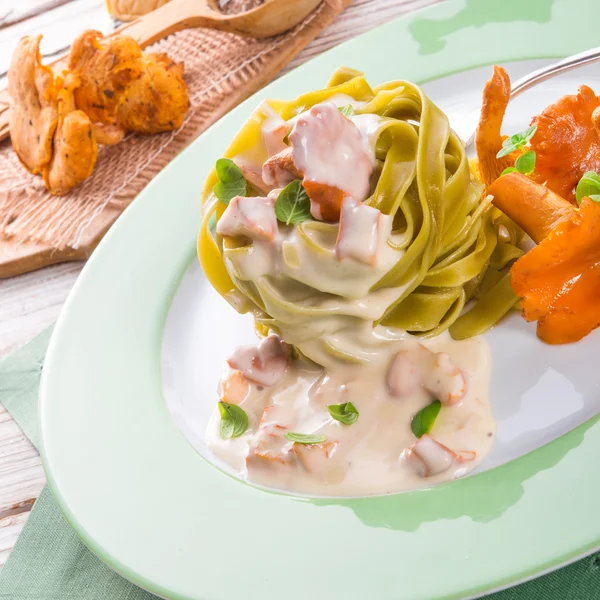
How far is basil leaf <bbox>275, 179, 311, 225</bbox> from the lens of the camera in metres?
2.84

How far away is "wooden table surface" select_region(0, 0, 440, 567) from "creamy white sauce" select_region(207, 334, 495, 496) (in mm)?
1030

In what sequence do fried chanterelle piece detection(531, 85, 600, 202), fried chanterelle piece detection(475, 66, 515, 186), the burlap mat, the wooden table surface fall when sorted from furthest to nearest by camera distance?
1. the burlap mat
2. the wooden table surface
3. fried chanterelle piece detection(475, 66, 515, 186)
4. fried chanterelle piece detection(531, 85, 600, 202)

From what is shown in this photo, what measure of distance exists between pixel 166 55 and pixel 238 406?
2794 mm

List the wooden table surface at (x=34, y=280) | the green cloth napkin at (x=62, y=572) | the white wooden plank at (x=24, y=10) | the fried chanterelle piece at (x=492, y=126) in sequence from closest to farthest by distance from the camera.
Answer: the green cloth napkin at (x=62, y=572), the fried chanterelle piece at (x=492, y=126), the wooden table surface at (x=34, y=280), the white wooden plank at (x=24, y=10)

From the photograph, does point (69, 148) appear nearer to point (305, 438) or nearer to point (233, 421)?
point (233, 421)

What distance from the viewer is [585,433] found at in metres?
2.52

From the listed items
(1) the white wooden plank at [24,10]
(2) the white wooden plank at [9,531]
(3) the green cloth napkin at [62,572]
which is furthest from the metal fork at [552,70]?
(1) the white wooden plank at [24,10]

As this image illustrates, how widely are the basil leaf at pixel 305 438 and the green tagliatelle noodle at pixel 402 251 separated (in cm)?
35

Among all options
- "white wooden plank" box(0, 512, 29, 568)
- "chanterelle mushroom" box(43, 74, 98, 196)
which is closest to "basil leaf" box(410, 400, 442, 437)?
"white wooden plank" box(0, 512, 29, 568)

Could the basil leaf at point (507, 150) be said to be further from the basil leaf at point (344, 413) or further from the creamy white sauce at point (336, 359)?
the basil leaf at point (344, 413)

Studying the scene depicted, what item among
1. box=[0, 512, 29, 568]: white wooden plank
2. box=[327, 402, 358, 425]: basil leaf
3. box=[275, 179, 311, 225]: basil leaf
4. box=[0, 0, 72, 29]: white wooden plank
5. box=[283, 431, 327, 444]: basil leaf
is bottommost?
box=[0, 512, 29, 568]: white wooden plank

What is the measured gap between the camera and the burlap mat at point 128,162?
14.4 ft

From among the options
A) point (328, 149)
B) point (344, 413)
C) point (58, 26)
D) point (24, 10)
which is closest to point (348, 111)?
point (328, 149)

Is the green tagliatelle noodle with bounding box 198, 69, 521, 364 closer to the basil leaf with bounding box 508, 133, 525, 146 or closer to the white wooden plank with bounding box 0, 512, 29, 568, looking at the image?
the basil leaf with bounding box 508, 133, 525, 146
